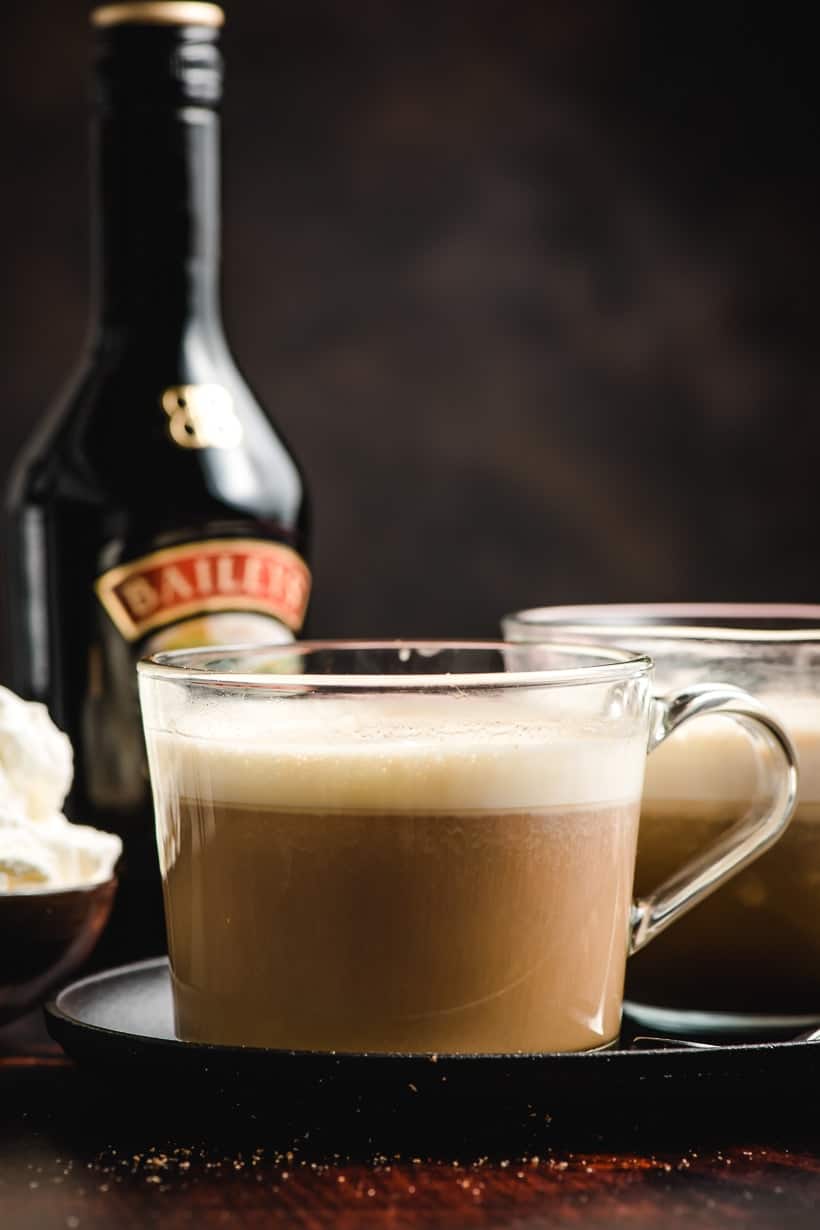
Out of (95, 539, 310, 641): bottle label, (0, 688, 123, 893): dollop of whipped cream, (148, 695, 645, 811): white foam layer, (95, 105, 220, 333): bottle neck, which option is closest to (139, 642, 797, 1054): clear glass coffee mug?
(148, 695, 645, 811): white foam layer

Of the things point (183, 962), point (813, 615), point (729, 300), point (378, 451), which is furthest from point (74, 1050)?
point (729, 300)

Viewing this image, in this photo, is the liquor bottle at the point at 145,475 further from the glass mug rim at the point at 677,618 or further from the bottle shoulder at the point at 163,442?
the glass mug rim at the point at 677,618

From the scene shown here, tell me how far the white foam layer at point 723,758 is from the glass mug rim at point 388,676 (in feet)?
0.17

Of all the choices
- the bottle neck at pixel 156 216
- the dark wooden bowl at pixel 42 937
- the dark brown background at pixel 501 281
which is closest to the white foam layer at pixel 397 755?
the dark wooden bowl at pixel 42 937

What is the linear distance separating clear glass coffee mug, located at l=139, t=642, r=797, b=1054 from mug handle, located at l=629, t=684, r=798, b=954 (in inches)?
1.1

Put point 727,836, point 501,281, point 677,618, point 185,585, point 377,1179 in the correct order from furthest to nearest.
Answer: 1. point 501,281
2. point 185,585
3. point 677,618
4. point 727,836
5. point 377,1179

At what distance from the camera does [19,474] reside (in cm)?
95

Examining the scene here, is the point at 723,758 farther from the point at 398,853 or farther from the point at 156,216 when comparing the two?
the point at 156,216

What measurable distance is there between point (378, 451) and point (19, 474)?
496 mm

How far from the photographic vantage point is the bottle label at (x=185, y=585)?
2.90ft

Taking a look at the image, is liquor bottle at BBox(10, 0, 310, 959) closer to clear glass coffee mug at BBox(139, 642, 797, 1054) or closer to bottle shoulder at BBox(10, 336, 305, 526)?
bottle shoulder at BBox(10, 336, 305, 526)

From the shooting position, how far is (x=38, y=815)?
2.28 ft

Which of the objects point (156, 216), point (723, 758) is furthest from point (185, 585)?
point (723, 758)

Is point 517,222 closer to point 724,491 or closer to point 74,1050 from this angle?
point 724,491
